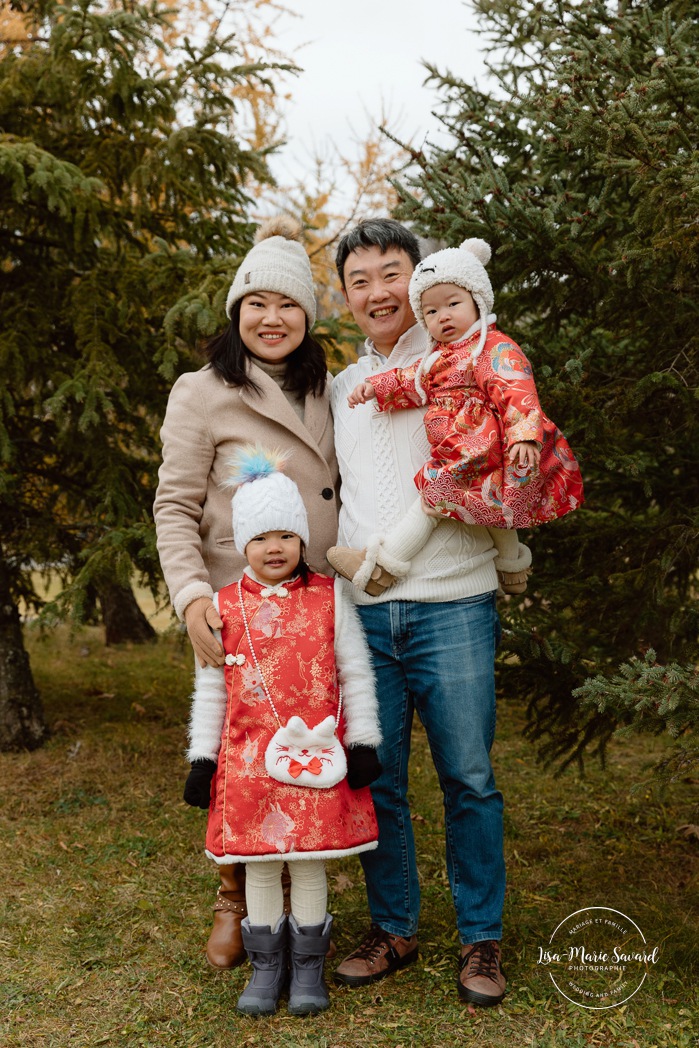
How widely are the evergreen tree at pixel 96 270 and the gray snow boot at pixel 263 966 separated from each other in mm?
2030

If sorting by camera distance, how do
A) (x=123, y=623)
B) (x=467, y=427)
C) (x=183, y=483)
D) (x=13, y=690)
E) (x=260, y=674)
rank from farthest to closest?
(x=123, y=623) < (x=13, y=690) < (x=183, y=483) < (x=260, y=674) < (x=467, y=427)

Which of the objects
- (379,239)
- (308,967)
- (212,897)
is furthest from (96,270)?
(308,967)

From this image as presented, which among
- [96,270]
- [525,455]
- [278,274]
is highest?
[96,270]

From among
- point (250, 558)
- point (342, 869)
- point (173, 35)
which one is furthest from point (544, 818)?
point (173, 35)

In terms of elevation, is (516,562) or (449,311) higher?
(449,311)

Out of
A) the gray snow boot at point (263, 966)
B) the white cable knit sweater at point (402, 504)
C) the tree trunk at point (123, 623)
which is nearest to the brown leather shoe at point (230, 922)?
the gray snow boot at point (263, 966)

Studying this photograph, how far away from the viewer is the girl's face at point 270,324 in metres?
2.96

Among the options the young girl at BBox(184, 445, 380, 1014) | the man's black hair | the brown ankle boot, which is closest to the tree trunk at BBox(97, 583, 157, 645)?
the brown ankle boot

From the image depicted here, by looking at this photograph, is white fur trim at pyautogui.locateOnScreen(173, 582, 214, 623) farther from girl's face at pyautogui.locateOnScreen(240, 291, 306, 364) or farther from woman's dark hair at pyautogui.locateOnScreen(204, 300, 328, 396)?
girl's face at pyautogui.locateOnScreen(240, 291, 306, 364)

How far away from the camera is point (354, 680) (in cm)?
273

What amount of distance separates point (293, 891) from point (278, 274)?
2.00 m

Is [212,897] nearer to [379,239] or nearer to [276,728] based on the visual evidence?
[276,728]

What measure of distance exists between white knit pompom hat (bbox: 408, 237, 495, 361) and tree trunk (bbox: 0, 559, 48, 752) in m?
3.79

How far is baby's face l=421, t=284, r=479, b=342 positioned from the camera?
2.64 m
